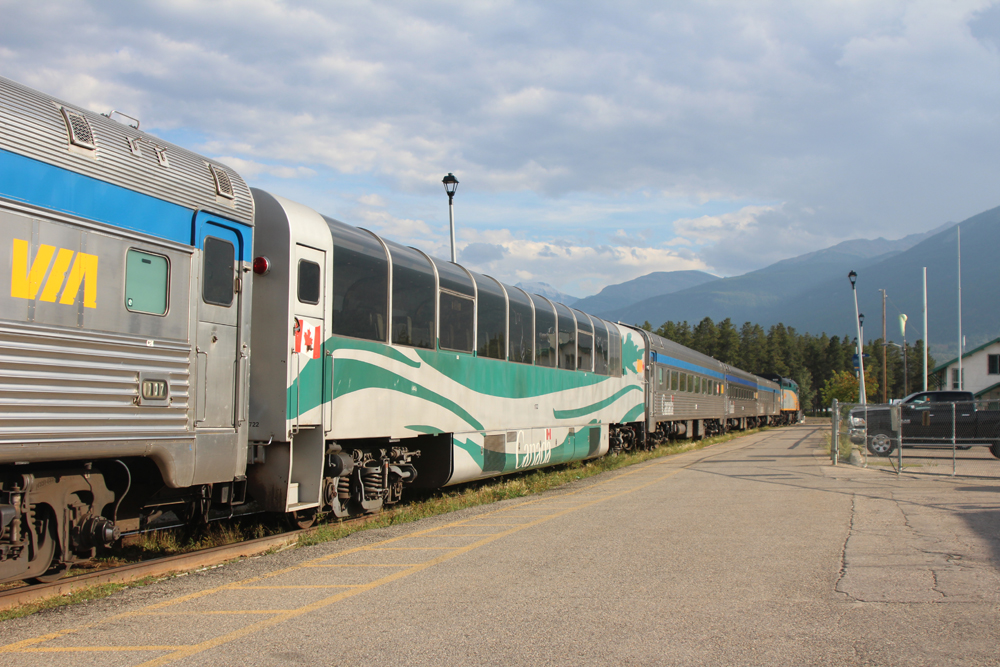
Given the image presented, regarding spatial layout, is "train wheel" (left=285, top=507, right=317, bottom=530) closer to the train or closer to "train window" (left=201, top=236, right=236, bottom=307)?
the train

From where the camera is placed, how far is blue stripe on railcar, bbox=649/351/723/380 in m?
23.7

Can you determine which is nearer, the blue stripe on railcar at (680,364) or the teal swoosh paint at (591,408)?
the teal swoosh paint at (591,408)

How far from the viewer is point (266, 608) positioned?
5.71m

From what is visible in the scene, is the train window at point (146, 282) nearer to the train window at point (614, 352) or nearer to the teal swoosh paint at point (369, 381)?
the teal swoosh paint at point (369, 381)

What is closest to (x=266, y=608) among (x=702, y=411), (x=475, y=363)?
(x=475, y=363)

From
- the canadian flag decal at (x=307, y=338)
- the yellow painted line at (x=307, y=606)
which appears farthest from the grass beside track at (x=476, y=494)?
the canadian flag decal at (x=307, y=338)

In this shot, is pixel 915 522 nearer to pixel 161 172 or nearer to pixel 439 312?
pixel 439 312

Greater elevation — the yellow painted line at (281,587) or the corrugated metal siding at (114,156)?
the corrugated metal siding at (114,156)

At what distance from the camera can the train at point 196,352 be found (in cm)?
570

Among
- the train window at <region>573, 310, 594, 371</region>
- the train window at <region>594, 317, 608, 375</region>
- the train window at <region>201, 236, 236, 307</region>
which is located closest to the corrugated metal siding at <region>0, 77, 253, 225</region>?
the train window at <region>201, 236, 236, 307</region>

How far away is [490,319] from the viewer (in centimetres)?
1277

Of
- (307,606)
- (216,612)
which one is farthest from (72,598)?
(307,606)

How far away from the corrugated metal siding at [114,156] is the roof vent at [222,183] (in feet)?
0.18

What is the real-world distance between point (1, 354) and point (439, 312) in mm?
6278
